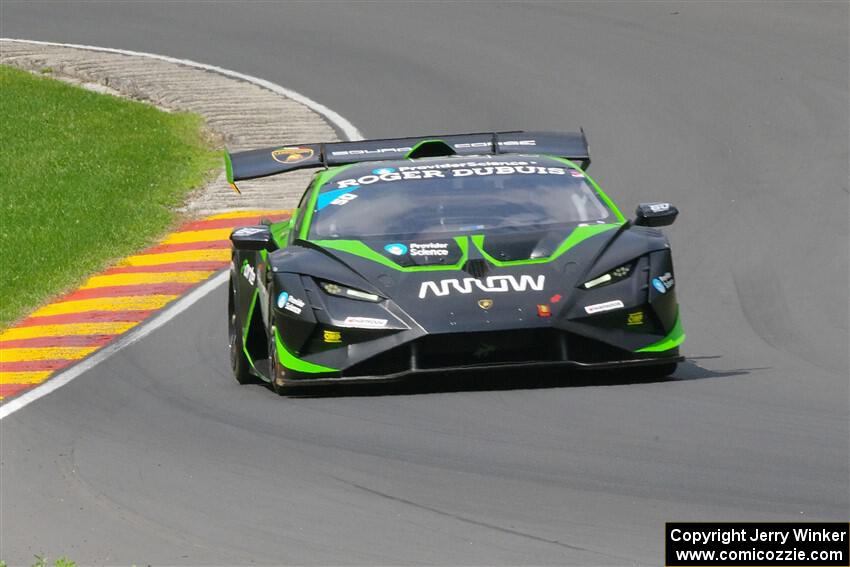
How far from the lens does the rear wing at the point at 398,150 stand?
1138cm

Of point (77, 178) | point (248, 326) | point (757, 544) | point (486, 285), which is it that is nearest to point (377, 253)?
point (486, 285)

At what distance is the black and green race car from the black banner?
2.34 metres

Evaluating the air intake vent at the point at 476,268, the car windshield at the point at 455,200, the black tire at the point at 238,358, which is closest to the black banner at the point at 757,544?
the air intake vent at the point at 476,268

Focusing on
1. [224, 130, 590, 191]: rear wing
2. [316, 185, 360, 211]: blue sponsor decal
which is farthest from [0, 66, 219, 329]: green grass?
[316, 185, 360, 211]: blue sponsor decal

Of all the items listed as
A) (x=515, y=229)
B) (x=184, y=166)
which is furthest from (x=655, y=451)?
(x=184, y=166)

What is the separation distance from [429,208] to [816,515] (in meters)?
3.86

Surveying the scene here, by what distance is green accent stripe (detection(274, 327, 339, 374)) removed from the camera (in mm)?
9469

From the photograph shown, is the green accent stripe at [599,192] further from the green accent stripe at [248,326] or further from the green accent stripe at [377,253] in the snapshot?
the green accent stripe at [248,326]

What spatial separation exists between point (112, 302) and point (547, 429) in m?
6.70

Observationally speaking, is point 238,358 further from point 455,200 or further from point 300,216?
point 455,200

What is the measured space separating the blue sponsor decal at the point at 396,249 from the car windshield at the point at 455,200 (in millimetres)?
289

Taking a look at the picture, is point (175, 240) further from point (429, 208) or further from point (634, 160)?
point (429, 208)

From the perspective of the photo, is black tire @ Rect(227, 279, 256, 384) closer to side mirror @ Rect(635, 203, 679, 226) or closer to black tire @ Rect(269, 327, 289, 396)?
black tire @ Rect(269, 327, 289, 396)

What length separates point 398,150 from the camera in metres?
11.7
